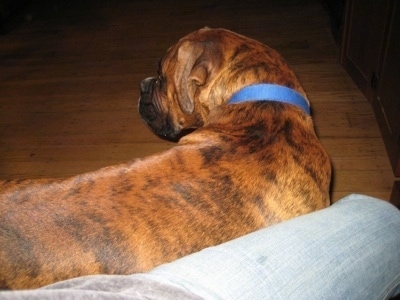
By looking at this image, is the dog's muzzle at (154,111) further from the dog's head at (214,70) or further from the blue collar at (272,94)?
the blue collar at (272,94)

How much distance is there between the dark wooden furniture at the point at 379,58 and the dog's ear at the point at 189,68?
1.30 m

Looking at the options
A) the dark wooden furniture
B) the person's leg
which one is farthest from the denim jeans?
the dark wooden furniture

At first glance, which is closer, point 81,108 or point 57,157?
point 57,157

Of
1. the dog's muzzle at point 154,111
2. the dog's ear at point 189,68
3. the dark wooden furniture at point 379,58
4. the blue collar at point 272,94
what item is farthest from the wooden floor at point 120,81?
the dog's ear at point 189,68

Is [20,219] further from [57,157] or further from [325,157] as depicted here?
[57,157]

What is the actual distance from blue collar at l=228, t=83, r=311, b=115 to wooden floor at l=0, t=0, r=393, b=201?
981 millimetres

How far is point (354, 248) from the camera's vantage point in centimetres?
81

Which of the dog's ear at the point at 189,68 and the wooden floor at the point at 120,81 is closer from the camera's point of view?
the dog's ear at the point at 189,68

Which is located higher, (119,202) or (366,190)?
(119,202)

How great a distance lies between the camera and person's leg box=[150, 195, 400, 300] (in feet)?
2.11

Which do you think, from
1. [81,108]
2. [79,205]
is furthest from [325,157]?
[81,108]

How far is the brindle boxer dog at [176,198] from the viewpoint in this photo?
3.30 feet

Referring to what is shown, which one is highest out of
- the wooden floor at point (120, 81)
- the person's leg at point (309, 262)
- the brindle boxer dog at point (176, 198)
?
the person's leg at point (309, 262)

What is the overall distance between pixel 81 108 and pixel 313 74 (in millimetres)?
2101
